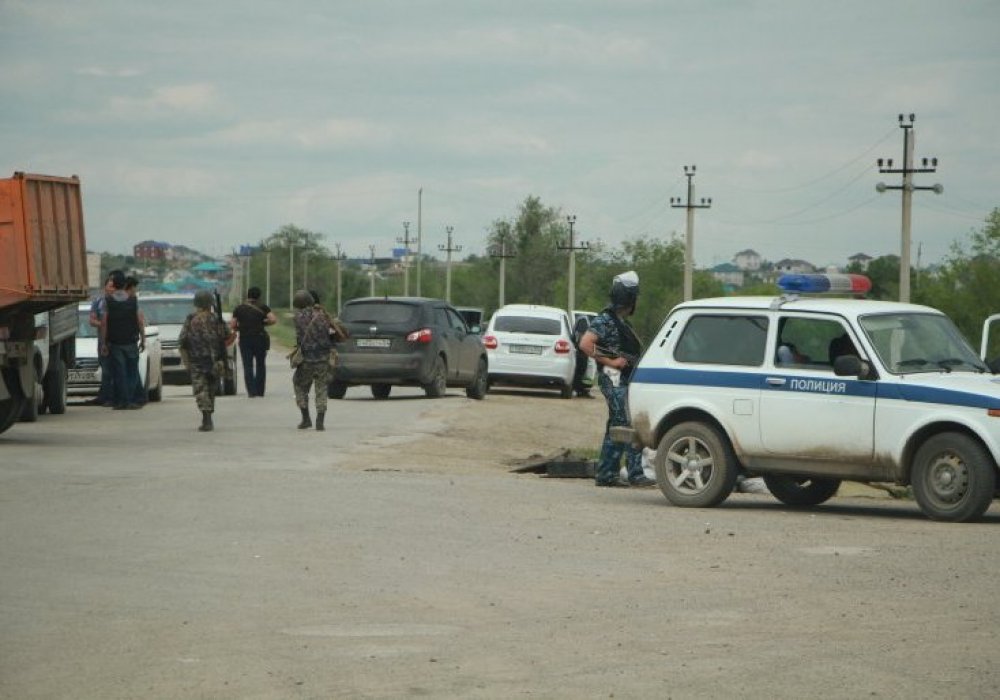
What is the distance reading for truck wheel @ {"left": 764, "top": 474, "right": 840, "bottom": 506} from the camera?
→ 1562cm

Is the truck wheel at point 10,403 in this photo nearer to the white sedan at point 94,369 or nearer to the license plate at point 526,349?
the white sedan at point 94,369

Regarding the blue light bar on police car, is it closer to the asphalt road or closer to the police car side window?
the police car side window

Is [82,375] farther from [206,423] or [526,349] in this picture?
[526,349]

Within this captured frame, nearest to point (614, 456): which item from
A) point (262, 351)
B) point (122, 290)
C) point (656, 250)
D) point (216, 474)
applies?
point (216, 474)

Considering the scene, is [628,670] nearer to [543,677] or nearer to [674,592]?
[543,677]

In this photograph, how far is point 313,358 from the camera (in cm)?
2309

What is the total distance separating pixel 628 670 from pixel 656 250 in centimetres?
12887

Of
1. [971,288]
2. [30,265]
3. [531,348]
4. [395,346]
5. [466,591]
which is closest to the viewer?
[466,591]

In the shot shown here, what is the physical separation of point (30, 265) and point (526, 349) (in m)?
16.6

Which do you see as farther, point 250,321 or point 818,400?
point 250,321

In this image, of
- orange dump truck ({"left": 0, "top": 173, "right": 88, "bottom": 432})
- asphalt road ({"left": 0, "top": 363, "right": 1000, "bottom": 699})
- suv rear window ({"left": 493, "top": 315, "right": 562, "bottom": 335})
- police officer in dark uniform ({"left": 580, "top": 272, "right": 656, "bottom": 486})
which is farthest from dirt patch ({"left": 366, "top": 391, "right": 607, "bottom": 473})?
orange dump truck ({"left": 0, "top": 173, "right": 88, "bottom": 432})

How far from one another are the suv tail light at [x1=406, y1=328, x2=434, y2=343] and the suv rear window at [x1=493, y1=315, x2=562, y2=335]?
6.39 meters

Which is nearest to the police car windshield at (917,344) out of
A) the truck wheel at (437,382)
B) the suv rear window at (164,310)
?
the truck wheel at (437,382)

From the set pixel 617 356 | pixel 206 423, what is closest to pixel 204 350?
pixel 206 423
